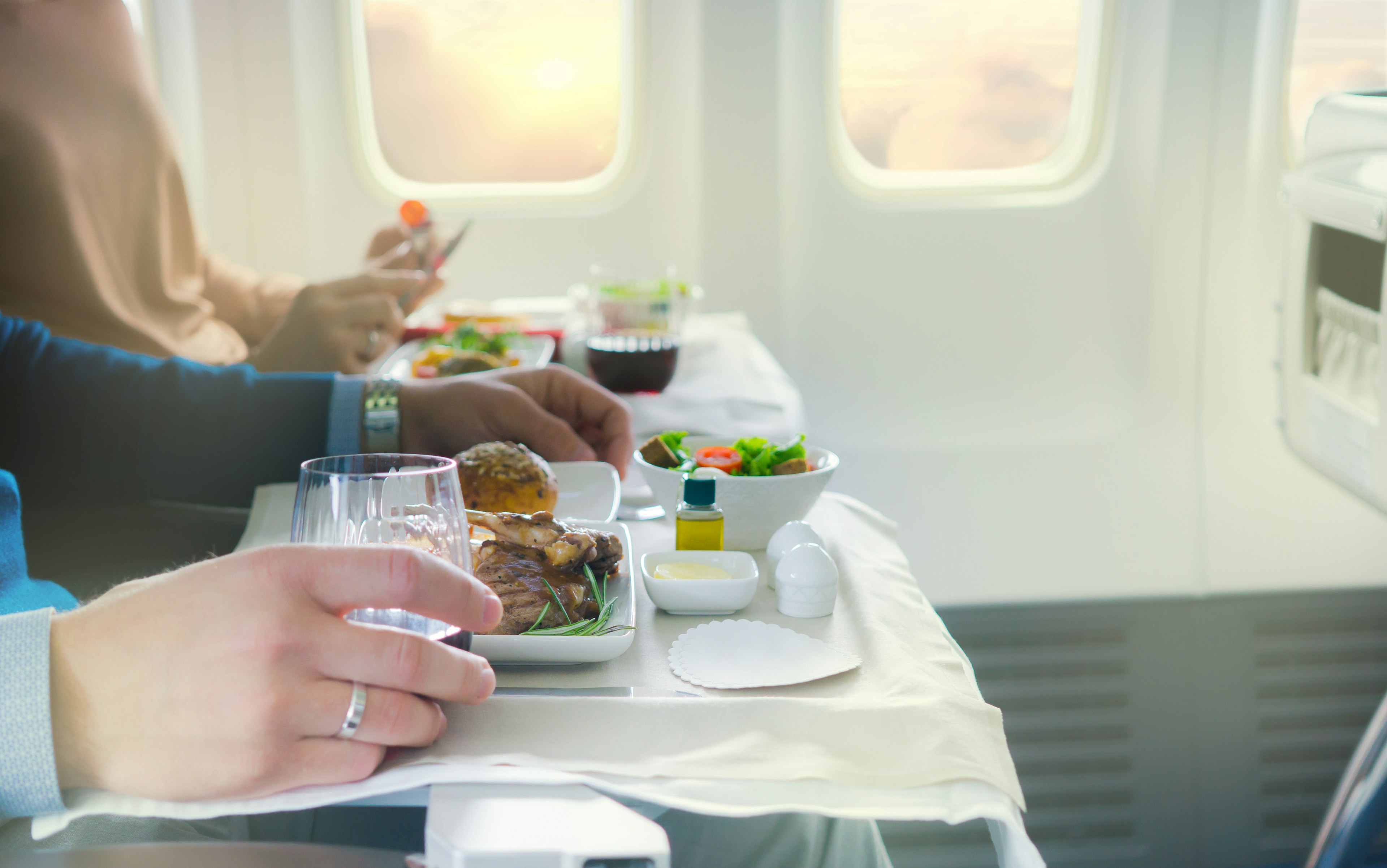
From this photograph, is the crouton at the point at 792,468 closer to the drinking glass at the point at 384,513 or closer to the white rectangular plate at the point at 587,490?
the white rectangular plate at the point at 587,490

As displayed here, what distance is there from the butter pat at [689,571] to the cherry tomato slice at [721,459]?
11cm

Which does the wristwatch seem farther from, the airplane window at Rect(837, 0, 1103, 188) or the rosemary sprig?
the airplane window at Rect(837, 0, 1103, 188)

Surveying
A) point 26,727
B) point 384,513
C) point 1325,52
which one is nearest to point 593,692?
point 384,513

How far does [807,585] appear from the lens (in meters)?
0.58

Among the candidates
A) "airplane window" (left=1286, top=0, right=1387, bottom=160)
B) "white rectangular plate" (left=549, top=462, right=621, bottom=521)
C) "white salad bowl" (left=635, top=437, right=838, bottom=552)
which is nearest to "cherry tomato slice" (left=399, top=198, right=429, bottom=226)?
"white rectangular plate" (left=549, top=462, right=621, bottom=521)

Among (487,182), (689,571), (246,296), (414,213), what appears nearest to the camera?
(689,571)

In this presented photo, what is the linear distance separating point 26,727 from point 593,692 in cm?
23

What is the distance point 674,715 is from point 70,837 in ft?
1.05

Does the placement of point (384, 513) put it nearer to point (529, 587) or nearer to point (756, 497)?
point (529, 587)

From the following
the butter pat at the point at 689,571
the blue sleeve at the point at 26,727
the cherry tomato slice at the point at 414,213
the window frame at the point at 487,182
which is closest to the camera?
the blue sleeve at the point at 26,727

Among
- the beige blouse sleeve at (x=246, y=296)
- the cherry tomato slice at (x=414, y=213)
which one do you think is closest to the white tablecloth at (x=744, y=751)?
the cherry tomato slice at (x=414, y=213)

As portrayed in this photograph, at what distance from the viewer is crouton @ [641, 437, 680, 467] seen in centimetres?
76

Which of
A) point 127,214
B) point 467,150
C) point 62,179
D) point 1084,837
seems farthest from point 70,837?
point 467,150

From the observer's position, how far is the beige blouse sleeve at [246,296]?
5.78ft
